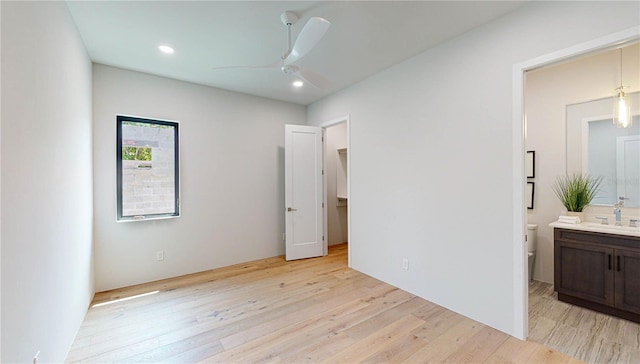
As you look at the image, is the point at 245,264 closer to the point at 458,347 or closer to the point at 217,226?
the point at 217,226

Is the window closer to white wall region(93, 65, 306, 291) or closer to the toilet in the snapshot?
white wall region(93, 65, 306, 291)

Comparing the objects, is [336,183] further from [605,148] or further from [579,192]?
[605,148]

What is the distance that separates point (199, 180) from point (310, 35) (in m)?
2.82

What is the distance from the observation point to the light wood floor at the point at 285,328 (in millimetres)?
2000

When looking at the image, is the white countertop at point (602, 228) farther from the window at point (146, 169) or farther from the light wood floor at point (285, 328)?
the window at point (146, 169)

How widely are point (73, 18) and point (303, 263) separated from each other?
3.84 meters

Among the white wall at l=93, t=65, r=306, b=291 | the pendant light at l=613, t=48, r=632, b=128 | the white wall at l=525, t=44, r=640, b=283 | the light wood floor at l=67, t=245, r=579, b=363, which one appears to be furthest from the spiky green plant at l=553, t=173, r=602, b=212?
the white wall at l=93, t=65, r=306, b=291

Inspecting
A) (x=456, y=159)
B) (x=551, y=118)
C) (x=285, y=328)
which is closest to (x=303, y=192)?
(x=285, y=328)

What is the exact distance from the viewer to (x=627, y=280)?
2383 millimetres

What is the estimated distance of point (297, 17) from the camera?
7.33 feet

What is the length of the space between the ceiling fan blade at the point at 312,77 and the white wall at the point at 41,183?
1.71 metres

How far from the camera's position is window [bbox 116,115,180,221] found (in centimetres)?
326

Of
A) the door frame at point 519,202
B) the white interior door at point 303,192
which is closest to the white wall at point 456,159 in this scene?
the door frame at point 519,202

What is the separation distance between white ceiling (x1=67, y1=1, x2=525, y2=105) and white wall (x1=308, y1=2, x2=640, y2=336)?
0.87 feet
